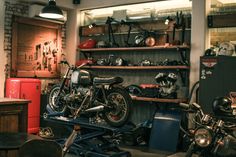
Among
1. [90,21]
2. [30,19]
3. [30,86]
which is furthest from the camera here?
[90,21]

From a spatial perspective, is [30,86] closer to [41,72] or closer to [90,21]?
[41,72]

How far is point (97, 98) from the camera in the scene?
5.75 m

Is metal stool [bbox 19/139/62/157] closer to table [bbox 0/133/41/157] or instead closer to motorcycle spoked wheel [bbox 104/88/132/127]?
table [bbox 0/133/41/157]

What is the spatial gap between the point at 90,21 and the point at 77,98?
318 cm

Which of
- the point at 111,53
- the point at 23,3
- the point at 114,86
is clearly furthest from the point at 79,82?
the point at 23,3

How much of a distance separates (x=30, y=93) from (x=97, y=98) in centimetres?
209

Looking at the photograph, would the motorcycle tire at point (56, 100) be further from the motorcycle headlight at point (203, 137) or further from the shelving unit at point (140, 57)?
the motorcycle headlight at point (203, 137)

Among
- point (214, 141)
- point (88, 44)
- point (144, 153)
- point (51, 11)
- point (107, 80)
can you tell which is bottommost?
point (144, 153)

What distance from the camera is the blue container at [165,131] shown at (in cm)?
604

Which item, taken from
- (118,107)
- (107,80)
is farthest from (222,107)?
(107,80)

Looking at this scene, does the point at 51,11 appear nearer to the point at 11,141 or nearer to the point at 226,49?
the point at 226,49

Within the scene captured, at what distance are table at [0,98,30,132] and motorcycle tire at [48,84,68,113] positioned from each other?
1.58 metres

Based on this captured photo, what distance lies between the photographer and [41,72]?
7.91 meters

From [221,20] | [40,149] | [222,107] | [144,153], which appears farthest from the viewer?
[221,20]
